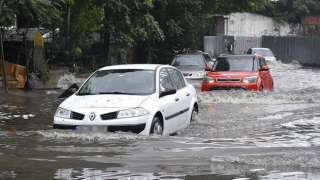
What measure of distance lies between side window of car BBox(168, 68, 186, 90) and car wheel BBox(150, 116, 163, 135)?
1.63 meters

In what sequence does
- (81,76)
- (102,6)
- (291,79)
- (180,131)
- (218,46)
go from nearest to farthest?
(180,131), (102,6), (81,76), (291,79), (218,46)

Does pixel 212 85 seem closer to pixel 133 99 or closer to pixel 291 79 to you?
pixel 133 99

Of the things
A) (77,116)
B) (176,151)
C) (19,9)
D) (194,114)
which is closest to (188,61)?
(19,9)

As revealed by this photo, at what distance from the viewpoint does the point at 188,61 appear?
1047 inches

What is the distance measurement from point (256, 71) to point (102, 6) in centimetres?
801

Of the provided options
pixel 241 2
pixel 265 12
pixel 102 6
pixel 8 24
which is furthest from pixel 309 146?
pixel 265 12

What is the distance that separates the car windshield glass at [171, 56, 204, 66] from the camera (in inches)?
1040

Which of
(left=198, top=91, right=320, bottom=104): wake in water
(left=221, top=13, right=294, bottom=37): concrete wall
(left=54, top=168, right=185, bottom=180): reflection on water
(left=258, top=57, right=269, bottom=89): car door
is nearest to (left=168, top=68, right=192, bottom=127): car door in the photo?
(left=54, top=168, right=185, bottom=180): reflection on water

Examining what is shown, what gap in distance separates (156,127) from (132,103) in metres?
0.58

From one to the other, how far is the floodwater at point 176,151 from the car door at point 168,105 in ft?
1.33

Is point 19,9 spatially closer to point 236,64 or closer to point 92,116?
point 236,64

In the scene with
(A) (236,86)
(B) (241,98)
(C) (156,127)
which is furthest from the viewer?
(A) (236,86)

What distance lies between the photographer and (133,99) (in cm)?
985

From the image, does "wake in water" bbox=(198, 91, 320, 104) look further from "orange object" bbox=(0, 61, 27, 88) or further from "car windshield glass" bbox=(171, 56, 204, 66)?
"car windshield glass" bbox=(171, 56, 204, 66)
